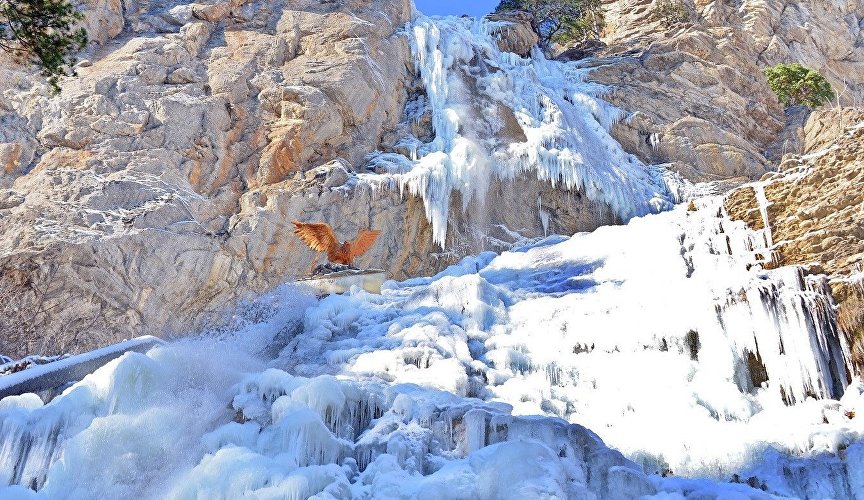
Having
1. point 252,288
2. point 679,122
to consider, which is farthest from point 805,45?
point 252,288

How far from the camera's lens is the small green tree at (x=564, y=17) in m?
34.2

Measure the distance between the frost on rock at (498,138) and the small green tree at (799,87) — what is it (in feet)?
24.9

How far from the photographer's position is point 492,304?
36.5 ft

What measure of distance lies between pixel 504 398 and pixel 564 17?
29546mm

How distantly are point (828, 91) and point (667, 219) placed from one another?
20.6 meters

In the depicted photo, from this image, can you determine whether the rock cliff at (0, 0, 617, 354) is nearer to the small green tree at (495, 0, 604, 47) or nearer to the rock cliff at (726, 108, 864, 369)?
the rock cliff at (726, 108, 864, 369)

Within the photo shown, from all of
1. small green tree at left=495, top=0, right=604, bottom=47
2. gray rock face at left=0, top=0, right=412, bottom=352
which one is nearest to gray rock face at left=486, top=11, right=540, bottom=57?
small green tree at left=495, top=0, right=604, bottom=47

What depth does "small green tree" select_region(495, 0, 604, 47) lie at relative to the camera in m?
34.2

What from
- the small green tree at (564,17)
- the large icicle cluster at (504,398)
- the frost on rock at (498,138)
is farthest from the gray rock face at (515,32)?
the large icicle cluster at (504,398)

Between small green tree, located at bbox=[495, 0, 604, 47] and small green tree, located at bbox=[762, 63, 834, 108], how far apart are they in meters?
8.82

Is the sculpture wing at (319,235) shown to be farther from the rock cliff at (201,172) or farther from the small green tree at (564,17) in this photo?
the small green tree at (564,17)

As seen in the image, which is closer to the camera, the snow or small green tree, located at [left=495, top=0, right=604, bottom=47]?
the snow

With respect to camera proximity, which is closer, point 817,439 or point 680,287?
point 817,439

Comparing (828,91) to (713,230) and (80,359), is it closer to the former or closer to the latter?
(713,230)
